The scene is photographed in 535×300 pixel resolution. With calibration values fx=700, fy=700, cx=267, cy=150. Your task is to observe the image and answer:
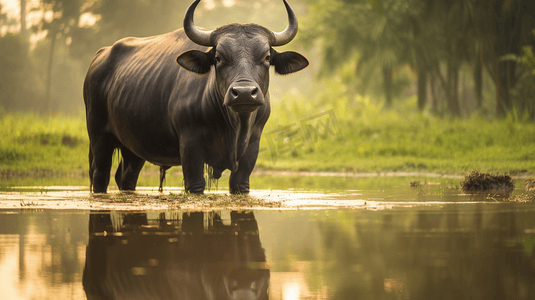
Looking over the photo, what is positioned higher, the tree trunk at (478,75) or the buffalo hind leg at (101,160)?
the tree trunk at (478,75)

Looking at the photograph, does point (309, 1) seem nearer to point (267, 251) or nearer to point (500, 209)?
point (500, 209)

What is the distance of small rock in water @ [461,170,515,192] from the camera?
8.10m

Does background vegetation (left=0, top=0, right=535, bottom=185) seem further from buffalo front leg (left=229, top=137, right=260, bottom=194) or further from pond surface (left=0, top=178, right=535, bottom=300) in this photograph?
pond surface (left=0, top=178, right=535, bottom=300)

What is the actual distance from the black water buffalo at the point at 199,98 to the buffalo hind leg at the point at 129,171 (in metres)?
0.32

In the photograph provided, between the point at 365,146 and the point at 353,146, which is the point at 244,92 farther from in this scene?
the point at 353,146

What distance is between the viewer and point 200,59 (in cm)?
721

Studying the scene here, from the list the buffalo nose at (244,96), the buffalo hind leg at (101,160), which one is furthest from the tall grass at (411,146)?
the buffalo nose at (244,96)

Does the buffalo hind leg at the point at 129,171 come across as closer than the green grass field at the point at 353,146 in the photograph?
Yes

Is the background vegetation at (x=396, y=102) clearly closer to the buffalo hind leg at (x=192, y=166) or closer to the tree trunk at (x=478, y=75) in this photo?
the tree trunk at (x=478, y=75)

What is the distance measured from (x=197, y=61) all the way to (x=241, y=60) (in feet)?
2.11

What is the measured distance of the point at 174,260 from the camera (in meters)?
3.68

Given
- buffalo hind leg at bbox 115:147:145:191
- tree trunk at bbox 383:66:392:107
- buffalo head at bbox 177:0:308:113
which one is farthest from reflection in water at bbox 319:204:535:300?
tree trunk at bbox 383:66:392:107

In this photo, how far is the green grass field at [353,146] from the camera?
12.8 meters

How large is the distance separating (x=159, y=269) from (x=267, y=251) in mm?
787
